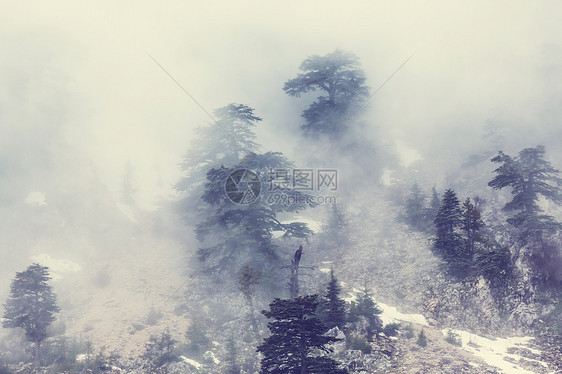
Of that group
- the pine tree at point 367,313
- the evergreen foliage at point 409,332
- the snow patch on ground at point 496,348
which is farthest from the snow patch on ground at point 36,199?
the snow patch on ground at point 496,348

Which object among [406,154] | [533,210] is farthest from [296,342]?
[406,154]

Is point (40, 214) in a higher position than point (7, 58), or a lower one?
lower

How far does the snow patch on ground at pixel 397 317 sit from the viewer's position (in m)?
27.3

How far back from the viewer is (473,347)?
78.3ft

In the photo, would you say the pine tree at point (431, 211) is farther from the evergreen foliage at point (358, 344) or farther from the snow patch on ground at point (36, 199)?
the snow patch on ground at point (36, 199)

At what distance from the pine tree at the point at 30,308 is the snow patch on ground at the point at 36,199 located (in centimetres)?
2174

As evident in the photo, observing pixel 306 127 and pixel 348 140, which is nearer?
pixel 306 127

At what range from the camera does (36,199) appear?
45219 millimetres

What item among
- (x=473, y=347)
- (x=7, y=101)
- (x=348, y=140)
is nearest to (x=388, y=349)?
(x=473, y=347)

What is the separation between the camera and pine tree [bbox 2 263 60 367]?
82.2 feet

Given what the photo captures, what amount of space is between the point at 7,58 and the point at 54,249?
143 ft

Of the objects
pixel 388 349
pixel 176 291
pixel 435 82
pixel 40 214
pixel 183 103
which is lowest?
pixel 388 349

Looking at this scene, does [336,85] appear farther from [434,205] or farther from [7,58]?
[7,58]

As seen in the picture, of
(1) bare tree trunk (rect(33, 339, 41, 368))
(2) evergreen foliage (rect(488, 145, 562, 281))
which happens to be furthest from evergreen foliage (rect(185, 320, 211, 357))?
(2) evergreen foliage (rect(488, 145, 562, 281))
